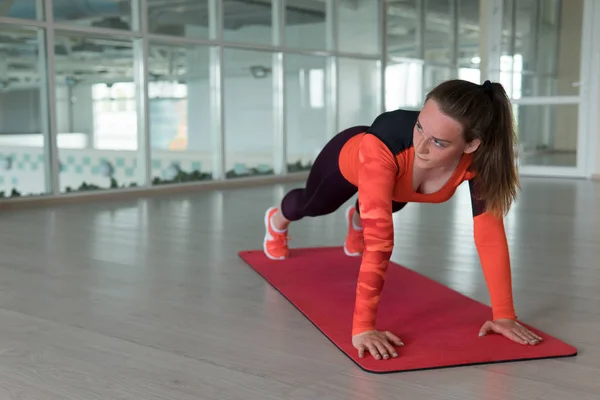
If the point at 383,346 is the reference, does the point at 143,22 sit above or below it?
above

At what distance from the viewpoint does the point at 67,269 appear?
9.25 feet

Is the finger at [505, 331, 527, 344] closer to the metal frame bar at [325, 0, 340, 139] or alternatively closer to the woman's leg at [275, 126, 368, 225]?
the woman's leg at [275, 126, 368, 225]

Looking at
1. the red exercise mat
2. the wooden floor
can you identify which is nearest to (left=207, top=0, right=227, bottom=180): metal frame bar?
the wooden floor

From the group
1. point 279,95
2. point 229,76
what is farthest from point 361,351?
point 279,95

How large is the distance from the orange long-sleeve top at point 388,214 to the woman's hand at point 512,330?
0.10ft

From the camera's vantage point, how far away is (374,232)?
5.74 ft

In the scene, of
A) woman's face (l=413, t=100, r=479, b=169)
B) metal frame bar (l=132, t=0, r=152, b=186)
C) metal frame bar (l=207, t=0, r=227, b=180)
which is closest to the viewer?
woman's face (l=413, t=100, r=479, b=169)

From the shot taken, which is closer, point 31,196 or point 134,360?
point 134,360

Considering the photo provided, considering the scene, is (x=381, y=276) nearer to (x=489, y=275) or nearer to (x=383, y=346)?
(x=383, y=346)

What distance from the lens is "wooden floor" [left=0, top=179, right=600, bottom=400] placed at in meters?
1.54

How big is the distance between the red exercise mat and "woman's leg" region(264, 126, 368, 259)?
10 cm

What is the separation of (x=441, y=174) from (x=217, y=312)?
0.86 meters

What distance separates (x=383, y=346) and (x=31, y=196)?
435 cm

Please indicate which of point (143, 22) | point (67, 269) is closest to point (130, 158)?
point (143, 22)
